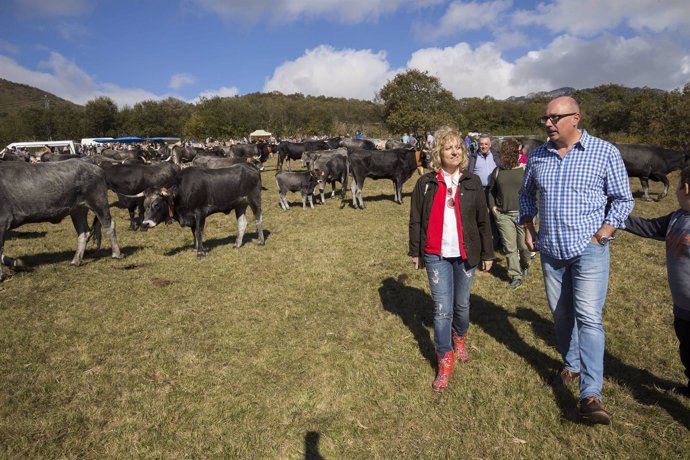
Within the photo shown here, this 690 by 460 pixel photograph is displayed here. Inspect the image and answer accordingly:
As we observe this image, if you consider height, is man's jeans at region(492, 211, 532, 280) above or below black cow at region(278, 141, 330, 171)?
below

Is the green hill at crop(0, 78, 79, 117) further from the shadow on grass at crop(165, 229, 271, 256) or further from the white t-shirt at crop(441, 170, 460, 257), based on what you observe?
the white t-shirt at crop(441, 170, 460, 257)

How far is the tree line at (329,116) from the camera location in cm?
4844

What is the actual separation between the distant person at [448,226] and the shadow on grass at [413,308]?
1.04 metres

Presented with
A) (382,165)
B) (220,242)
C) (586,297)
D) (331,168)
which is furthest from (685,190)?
(331,168)

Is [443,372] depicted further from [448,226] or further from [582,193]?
[582,193]

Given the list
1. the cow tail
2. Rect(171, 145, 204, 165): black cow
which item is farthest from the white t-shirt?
Rect(171, 145, 204, 165): black cow

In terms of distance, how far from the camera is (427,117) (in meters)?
48.5

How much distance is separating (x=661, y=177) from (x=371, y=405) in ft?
48.4

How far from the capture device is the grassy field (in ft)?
10.4

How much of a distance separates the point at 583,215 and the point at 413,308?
3133 millimetres

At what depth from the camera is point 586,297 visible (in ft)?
9.94

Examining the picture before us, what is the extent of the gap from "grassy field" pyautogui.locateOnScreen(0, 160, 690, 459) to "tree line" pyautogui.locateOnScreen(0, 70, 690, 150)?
3400 centimetres

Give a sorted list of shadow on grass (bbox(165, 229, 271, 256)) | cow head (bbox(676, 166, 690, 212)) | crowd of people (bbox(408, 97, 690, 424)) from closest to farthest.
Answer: cow head (bbox(676, 166, 690, 212)) < crowd of people (bbox(408, 97, 690, 424)) < shadow on grass (bbox(165, 229, 271, 256))

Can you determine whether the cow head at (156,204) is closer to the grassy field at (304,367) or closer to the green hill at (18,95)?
the grassy field at (304,367)
